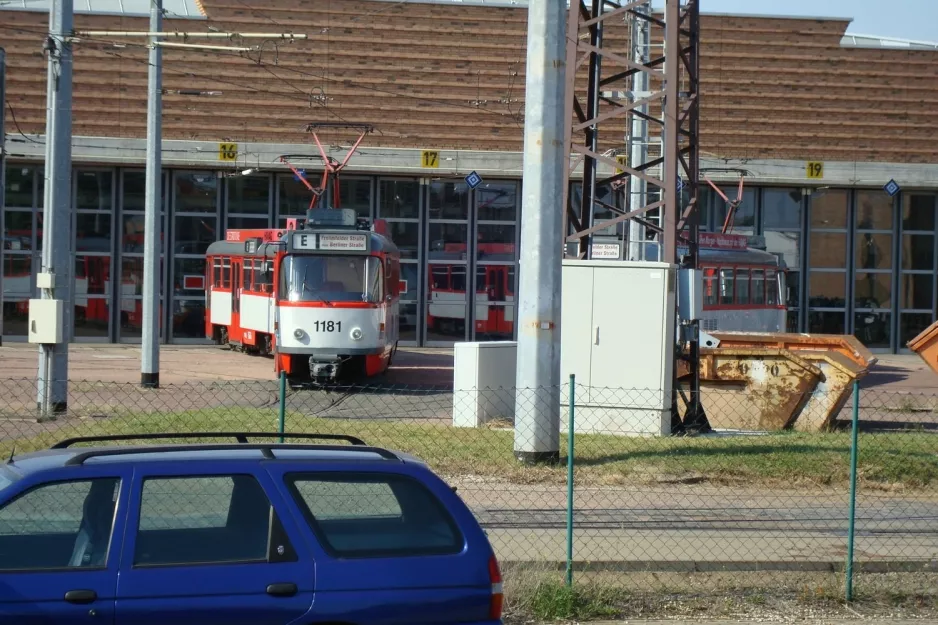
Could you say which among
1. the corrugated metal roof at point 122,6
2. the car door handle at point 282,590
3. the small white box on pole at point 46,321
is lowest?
the car door handle at point 282,590

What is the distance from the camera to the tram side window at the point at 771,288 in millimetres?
29484

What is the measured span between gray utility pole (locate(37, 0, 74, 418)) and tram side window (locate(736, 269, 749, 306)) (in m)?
16.5

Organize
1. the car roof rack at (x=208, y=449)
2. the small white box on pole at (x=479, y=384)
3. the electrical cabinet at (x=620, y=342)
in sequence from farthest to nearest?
the small white box on pole at (x=479, y=384), the electrical cabinet at (x=620, y=342), the car roof rack at (x=208, y=449)

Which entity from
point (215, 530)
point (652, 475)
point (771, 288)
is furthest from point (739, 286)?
point (215, 530)

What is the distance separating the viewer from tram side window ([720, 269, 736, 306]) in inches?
1062

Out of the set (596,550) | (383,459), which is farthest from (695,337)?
(383,459)

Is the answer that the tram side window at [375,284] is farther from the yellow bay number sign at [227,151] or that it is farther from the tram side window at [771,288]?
the yellow bay number sign at [227,151]

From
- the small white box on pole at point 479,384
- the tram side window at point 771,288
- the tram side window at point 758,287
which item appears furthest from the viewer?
the tram side window at point 771,288

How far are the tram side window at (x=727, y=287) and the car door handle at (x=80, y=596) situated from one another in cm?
2312

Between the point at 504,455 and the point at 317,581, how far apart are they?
7.84 m

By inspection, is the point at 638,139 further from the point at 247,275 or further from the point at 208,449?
the point at 208,449

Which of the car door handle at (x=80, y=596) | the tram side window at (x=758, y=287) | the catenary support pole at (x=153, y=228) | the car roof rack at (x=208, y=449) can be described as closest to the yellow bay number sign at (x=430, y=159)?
the tram side window at (x=758, y=287)

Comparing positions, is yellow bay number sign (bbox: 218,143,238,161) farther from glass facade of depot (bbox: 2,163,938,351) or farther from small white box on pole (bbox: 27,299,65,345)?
small white box on pole (bbox: 27,299,65,345)

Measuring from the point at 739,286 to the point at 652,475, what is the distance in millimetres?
16312
